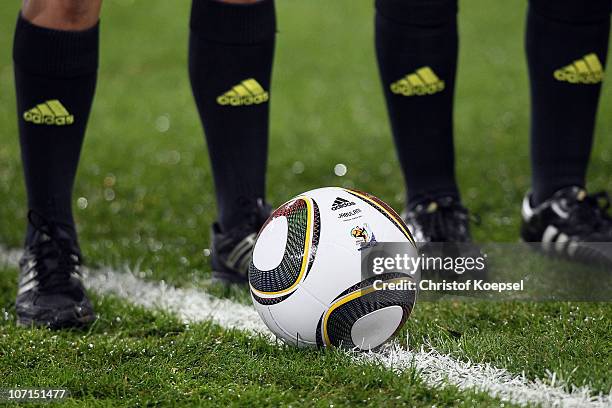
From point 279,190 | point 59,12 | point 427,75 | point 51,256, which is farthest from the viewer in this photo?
point 279,190

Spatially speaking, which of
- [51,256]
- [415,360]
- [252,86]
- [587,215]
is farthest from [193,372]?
[587,215]

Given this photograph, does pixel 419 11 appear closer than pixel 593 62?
Yes

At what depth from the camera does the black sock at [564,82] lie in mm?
3297

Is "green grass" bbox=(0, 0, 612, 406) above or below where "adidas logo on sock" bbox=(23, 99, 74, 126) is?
below

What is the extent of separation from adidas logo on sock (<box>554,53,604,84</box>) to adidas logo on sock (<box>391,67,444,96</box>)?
18.7 inches

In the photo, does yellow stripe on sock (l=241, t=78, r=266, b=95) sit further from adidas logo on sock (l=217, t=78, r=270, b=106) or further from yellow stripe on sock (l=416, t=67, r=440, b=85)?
yellow stripe on sock (l=416, t=67, r=440, b=85)

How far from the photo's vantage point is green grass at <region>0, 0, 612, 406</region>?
92.4 inches

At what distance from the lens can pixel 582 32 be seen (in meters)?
3.30

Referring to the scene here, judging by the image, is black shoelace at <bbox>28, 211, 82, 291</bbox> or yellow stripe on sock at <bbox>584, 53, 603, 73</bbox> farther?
yellow stripe on sock at <bbox>584, 53, 603, 73</bbox>

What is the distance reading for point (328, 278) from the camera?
2.42 meters

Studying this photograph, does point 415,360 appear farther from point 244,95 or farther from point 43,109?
point 43,109

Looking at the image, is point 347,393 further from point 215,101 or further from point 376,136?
point 376,136
